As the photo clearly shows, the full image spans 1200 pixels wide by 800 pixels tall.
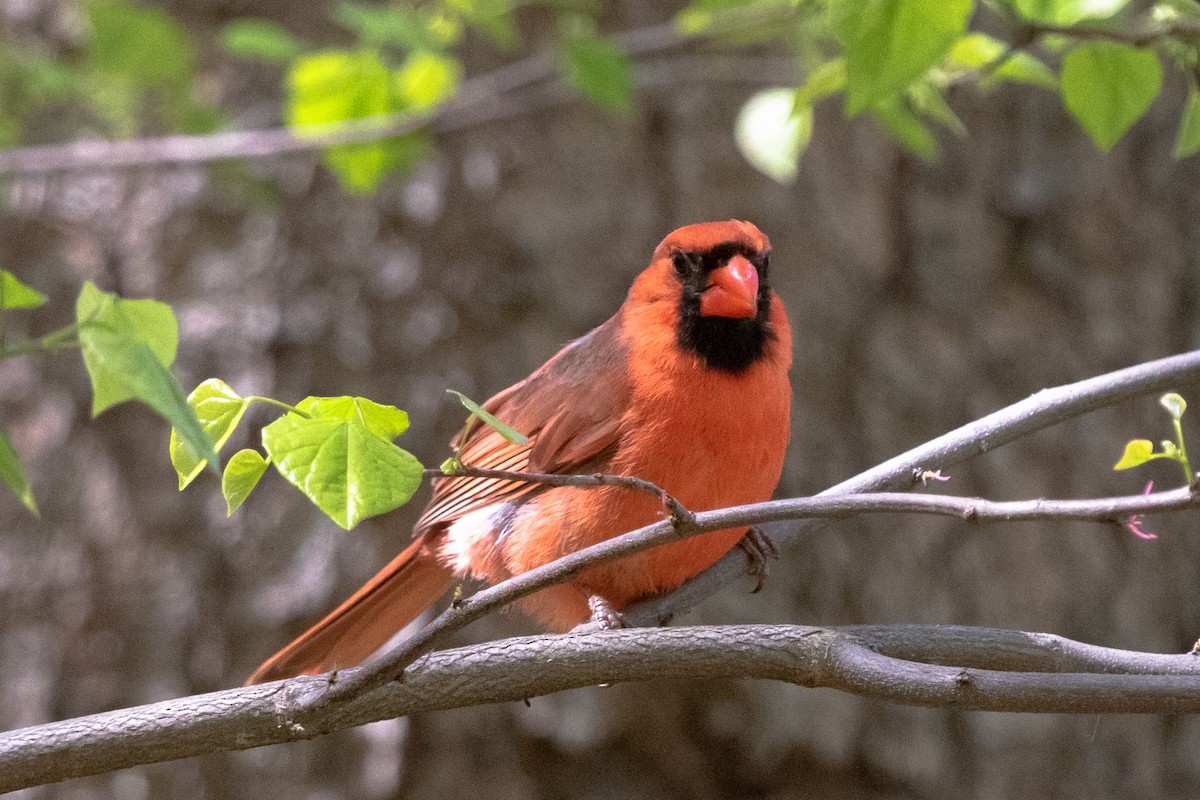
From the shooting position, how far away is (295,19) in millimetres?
3291

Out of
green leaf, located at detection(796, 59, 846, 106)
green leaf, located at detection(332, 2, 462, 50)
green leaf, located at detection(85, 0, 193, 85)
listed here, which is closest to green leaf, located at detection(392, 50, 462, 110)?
green leaf, located at detection(332, 2, 462, 50)

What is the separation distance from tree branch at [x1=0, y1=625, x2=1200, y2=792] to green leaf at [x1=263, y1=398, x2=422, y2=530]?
0.38 meters

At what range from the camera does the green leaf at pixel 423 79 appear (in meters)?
2.68

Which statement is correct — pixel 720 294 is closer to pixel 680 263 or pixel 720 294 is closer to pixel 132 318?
pixel 680 263

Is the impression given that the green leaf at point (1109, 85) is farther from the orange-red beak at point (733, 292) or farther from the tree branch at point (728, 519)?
the tree branch at point (728, 519)

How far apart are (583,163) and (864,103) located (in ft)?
5.63

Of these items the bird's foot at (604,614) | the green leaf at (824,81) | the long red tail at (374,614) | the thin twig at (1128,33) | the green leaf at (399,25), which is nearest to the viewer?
the thin twig at (1128,33)

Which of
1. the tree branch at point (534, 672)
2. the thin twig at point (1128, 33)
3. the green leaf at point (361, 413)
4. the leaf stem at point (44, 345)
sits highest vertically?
the thin twig at point (1128, 33)

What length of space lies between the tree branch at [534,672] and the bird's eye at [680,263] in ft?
2.60

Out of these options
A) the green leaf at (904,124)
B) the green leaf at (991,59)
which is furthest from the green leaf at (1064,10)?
the green leaf at (904,124)

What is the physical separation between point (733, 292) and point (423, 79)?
3.31 feet

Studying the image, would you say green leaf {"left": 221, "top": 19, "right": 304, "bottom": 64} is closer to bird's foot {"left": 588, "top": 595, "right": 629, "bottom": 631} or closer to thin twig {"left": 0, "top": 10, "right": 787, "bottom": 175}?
thin twig {"left": 0, "top": 10, "right": 787, "bottom": 175}

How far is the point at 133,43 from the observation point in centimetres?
281

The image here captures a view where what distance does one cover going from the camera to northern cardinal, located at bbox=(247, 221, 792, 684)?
6.64ft
